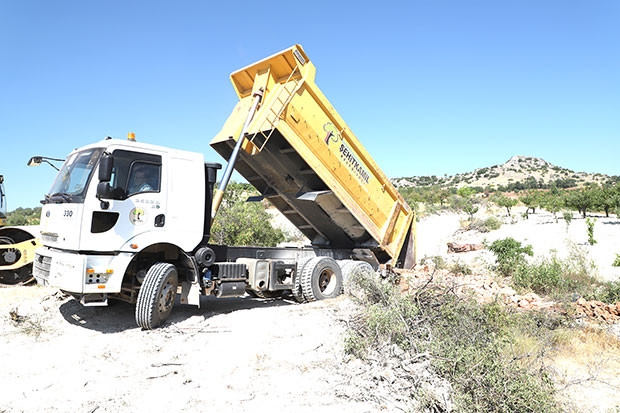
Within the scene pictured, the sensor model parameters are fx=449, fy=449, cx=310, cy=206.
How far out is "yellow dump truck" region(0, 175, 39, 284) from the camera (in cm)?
978

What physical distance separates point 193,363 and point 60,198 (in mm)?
3237

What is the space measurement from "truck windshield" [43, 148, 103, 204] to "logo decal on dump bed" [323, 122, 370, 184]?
391 centimetres

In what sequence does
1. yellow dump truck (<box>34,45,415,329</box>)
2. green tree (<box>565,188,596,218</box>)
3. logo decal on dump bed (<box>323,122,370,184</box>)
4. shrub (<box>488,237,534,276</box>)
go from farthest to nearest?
1. green tree (<box>565,188,596,218</box>)
2. shrub (<box>488,237,534,276</box>)
3. logo decal on dump bed (<box>323,122,370,184</box>)
4. yellow dump truck (<box>34,45,415,329</box>)

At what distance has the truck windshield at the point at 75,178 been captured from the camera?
646cm

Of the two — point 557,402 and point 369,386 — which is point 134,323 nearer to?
point 369,386

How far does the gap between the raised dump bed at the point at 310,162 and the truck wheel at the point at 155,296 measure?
8.45ft

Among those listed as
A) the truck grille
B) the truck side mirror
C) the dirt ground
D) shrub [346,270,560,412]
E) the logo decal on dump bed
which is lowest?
the dirt ground

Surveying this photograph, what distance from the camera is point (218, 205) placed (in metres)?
7.76

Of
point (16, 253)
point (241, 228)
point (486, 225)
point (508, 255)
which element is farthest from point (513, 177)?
point (16, 253)

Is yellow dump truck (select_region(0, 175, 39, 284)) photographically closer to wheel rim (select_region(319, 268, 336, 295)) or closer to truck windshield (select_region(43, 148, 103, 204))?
truck windshield (select_region(43, 148, 103, 204))

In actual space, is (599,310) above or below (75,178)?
below

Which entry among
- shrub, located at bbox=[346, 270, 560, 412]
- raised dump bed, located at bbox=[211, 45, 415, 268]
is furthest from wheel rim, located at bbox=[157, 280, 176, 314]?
shrub, located at bbox=[346, 270, 560, 412]

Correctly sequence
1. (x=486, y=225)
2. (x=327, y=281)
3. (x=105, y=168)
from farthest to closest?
(x=486, y=225) < (x=327, y=281) < (x=105, y=168)

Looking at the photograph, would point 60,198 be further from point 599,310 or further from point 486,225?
point 486,225
